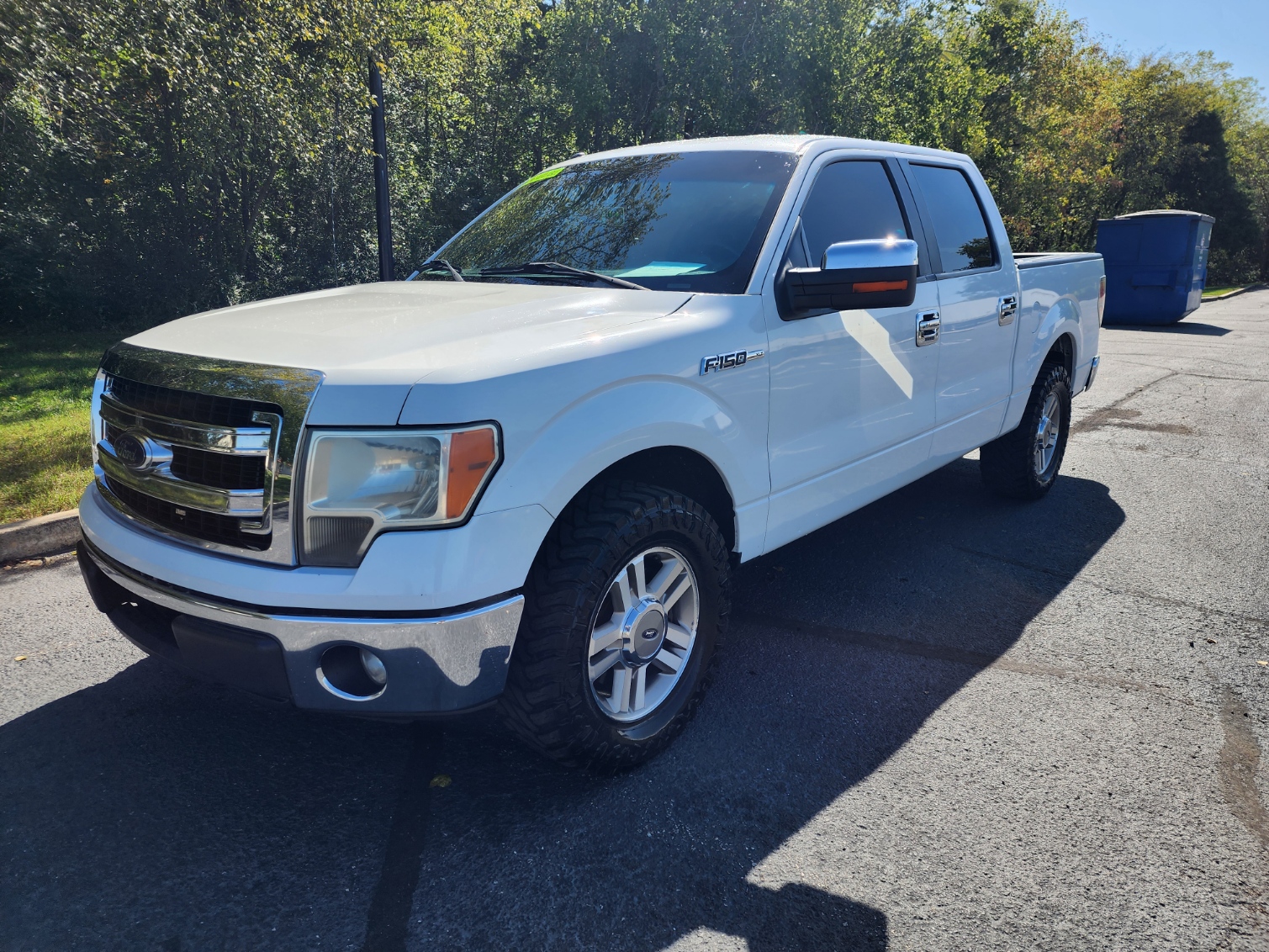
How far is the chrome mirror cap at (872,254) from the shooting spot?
2.97 meters

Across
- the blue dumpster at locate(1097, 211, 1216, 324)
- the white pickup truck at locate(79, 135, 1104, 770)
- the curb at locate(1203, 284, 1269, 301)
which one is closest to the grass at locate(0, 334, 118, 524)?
the white pickup truck at locate(79, 135, 1104, 770)

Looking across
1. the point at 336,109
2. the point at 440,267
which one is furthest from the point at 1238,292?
the point at 440,267

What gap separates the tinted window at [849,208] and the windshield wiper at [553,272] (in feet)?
2.57

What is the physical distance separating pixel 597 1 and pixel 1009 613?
16.5 meters

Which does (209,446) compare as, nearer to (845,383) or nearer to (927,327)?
(845,383)

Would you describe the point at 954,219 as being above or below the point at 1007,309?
above

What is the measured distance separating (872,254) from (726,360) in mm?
603

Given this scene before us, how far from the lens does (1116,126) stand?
3850 cm

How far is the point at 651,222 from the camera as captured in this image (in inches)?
139

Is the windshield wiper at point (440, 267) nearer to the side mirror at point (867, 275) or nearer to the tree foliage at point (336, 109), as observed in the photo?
the side mirror at point (867, 275)

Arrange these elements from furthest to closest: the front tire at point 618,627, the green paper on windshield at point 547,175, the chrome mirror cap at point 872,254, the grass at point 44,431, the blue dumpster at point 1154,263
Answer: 1. the blue dumpster at point 1154,263
2. the grass at point 44,431
3. the green paper on windshield at point 547,175
4. the chrome mirror cap at point 872,254
5. the front tire at point 618,627

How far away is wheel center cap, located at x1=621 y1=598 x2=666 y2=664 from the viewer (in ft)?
9.14

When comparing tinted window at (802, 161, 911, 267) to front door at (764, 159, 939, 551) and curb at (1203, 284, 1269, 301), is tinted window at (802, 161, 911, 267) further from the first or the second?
curb at (1203, 284, 1269, 301)

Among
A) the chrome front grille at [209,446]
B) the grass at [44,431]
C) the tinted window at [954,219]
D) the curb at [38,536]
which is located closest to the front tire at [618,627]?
the chrome front grille at [209,446]
